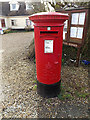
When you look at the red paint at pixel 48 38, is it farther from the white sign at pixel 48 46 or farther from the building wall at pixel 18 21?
the building wall at pixel 18 21

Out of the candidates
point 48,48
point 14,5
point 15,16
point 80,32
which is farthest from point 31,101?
point 14,5

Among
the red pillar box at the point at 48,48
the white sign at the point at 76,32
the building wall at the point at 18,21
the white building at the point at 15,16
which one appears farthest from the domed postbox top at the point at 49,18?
the building wall at the point at 18,21

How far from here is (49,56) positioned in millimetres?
2240

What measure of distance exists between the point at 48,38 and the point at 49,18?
0.37 metres

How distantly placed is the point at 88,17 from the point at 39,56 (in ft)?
7.56

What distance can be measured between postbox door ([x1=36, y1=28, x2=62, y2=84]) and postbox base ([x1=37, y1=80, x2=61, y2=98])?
4.3 inches

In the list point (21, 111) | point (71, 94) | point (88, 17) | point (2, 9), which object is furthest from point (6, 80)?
point (2, 9)

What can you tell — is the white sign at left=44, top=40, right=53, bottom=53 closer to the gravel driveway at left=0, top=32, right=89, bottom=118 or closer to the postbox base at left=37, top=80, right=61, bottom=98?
the postbox base at left=37, top=80, right=61, bottom=98

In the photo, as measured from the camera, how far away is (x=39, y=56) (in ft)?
7.61

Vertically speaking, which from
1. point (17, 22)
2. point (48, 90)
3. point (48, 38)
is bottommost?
point (48, 90)

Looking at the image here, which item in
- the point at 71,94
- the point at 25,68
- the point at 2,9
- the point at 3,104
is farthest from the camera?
the point at 2,9

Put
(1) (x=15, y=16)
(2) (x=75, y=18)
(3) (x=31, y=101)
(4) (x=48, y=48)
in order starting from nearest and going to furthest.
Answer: (4) (x=48, y=48), (3) (x=31, y=101), (2) (x=75, y=18), (1) (x=15, y=16)

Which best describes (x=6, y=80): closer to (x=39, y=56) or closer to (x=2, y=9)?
(x=39, y=56)

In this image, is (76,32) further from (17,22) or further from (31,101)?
(17,22)
